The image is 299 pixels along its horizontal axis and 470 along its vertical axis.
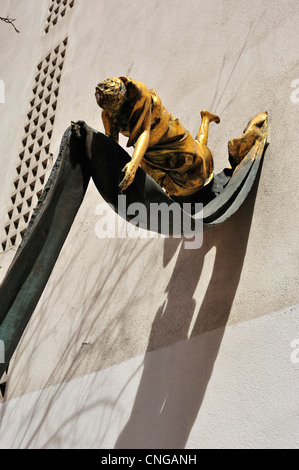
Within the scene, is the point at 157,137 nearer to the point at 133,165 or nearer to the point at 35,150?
the point at 133,165

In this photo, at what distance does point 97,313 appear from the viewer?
4230 millimetres

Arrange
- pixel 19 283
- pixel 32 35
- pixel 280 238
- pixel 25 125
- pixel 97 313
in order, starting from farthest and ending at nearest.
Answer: pixel 32 35 → pixel 25 125 → pixel 97 313 → pixel 280 238 → pixel 19 283

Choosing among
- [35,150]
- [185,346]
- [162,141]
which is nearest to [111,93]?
[162,141]

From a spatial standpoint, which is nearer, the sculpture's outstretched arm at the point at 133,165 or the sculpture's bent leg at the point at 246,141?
the sculpture's outstretched arm at the point at 133,165

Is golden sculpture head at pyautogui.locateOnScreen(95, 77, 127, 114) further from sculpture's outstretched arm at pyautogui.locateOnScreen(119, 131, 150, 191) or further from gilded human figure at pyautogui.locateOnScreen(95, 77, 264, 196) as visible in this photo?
sculpture's outstretched arm at pyautogui.locateOnScreen(119, 131, 150, 191)

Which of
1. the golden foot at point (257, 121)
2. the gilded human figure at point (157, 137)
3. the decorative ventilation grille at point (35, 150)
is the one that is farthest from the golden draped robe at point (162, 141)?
the decorative ventilation grille at point (35, 150)

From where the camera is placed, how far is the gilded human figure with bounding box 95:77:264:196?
9.16 ft

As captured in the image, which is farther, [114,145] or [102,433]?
Result: [102,433]

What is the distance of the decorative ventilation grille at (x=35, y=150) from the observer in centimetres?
571

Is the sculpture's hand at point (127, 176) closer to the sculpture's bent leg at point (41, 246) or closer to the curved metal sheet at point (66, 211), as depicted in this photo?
the curved metal sheet at point (66, 211)

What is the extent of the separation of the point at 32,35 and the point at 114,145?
5306mm

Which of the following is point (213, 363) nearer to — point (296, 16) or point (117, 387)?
point (117, 387)

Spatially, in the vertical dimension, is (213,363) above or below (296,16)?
below
